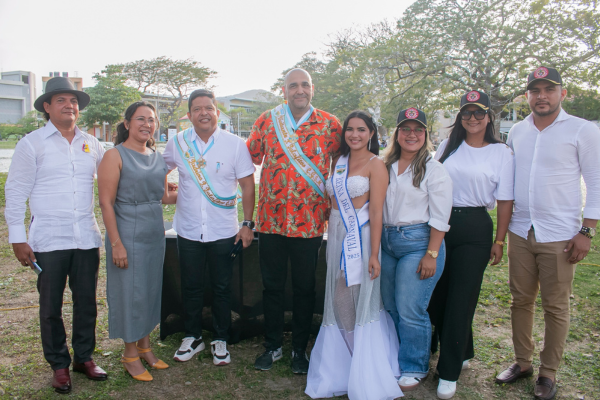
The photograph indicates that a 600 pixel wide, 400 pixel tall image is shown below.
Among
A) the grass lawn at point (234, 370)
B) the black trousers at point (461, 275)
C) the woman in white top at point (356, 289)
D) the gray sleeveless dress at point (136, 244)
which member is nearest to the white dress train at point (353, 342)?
the woman in white top at point (356, 289)

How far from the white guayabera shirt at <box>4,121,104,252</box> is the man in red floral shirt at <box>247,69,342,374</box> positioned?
127 cm

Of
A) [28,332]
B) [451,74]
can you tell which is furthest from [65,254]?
[451,74]

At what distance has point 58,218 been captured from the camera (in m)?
2.97

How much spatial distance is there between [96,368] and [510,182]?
10.7 ft

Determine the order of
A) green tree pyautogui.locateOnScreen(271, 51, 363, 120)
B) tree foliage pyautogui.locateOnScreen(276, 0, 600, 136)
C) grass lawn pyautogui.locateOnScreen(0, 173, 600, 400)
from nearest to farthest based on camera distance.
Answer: grass lawn pyautogui.locateOnScreen(0, 173, 600, 400), tree foliage pyautogui.locateOnScreen(276, 0, 600, 136), green tree pyautogui.locateOnScreen(271, 51, 363, 120)

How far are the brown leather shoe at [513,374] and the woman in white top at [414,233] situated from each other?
0.63m

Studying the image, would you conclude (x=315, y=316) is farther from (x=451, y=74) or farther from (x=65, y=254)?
(x=451, y=74)

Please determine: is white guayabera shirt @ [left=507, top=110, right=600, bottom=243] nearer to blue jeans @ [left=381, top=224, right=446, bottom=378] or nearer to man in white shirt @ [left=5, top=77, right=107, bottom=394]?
blue jeans @ [left=381, top=224, right=446, bottom=378]

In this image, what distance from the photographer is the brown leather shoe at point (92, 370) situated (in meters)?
3.17

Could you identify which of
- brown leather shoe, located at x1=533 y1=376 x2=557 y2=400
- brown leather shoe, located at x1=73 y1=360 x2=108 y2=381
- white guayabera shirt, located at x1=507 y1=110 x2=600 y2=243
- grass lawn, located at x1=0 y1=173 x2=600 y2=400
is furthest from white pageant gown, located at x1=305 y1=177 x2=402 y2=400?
brown leather shoe, located at x1=73 y1=360 x2=108 y2=381

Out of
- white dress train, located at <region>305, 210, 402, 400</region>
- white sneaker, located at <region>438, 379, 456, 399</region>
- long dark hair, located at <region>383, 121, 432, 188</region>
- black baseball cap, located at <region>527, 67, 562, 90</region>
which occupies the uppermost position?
black baseball cap, located at <region>527, 67, 562, 90</region>

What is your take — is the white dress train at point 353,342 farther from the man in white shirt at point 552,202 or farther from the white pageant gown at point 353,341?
the man in white shirt at point 552,202

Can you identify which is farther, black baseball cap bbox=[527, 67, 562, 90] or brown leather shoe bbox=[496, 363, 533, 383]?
brown leather shoe bbox=[496, 363, 533, 383]

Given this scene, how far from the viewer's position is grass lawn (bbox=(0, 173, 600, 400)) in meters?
3.05
